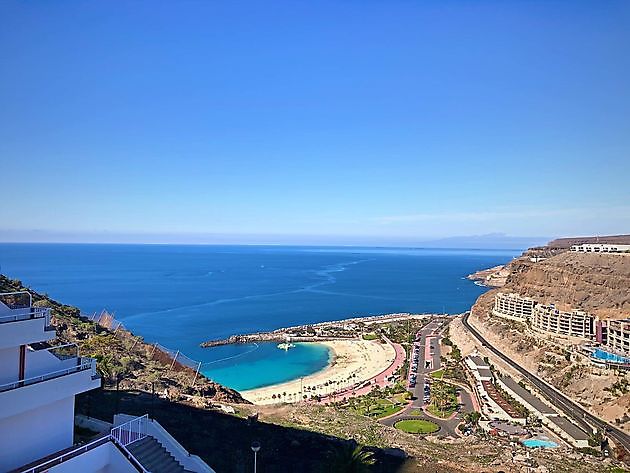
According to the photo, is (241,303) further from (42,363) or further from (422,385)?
(42,363)

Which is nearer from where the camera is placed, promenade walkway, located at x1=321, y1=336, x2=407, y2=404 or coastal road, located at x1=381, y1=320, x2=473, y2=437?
coastal road, located at x1=381, y1=320, x2=473, y2=437

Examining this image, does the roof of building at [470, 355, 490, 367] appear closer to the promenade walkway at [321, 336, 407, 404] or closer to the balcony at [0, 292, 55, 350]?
the promenade walkway at [321, 336, 407, 404]

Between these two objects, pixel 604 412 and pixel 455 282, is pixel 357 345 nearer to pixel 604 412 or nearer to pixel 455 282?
pixel 604 412

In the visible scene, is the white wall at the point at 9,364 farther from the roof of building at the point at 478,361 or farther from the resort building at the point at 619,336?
the resort building at the point at 619,336

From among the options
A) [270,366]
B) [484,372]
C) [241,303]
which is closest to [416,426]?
[484,372]

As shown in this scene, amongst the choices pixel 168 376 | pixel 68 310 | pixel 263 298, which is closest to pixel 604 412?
pixel 168 376

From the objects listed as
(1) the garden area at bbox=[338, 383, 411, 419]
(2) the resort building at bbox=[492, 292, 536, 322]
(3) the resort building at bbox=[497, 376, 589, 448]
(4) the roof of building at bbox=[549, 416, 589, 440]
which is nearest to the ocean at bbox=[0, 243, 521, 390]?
(1) the garden area at bbox=[338, 383, 411, 419]
